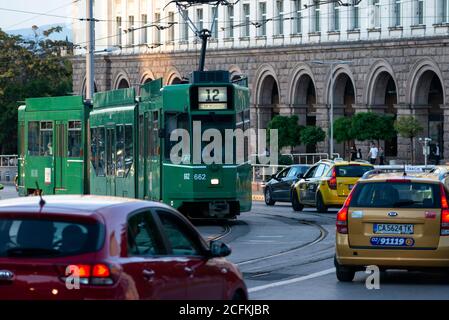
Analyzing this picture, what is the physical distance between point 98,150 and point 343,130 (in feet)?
115

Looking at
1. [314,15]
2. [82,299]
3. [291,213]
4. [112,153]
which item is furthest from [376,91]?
[82,299]

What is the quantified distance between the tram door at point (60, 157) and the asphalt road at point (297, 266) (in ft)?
20.4

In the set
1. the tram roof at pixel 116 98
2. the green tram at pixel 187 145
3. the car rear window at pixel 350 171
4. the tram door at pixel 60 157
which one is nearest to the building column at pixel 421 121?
the car rear window at pixel 350 171

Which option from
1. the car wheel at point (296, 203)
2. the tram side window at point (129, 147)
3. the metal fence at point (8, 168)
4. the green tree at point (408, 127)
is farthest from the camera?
Result: the metal fence at point (8, 168)

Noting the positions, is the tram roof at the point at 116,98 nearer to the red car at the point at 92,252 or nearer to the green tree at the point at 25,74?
the red car at the point at 92,252

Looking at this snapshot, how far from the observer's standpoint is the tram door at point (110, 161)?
120ft

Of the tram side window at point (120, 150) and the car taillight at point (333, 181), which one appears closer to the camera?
the tram side window at point (120, 150)

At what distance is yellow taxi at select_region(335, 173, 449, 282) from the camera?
1877cm

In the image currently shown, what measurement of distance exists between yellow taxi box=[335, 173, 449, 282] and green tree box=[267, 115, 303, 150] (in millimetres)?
56866

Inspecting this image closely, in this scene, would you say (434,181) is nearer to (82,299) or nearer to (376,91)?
(82,299)

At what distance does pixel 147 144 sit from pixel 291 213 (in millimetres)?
8123

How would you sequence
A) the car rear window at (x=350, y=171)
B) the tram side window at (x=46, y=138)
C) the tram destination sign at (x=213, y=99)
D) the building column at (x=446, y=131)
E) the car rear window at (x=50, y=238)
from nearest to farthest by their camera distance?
1. the car rear window at (x=50, y=238)
2. the tram destination sign at (x=213, y=99)
3. the car rear window at (x=350, y=171)
4. the tram side window at (x=46, y=138)
5. the building column at (x=446, y=131)

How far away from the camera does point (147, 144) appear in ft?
111

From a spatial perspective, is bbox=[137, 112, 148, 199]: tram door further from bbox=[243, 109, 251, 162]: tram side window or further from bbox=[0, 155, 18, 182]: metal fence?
bbox=[0, 155, 18, 182]: metal fence
